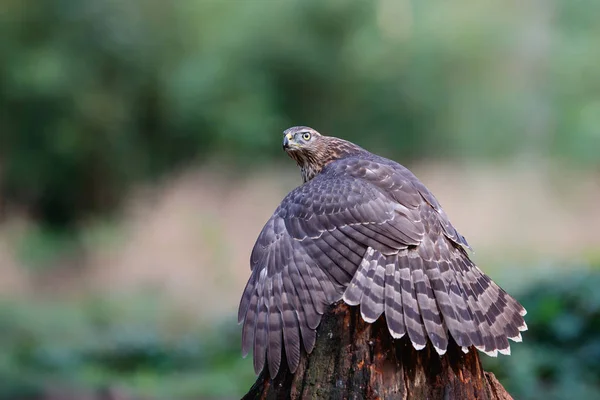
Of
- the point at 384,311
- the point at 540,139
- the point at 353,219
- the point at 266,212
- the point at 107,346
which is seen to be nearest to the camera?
the point at 384,311

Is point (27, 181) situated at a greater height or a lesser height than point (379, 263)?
greater

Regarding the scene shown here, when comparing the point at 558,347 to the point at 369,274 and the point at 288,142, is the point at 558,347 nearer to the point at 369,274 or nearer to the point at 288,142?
the point at 288,142

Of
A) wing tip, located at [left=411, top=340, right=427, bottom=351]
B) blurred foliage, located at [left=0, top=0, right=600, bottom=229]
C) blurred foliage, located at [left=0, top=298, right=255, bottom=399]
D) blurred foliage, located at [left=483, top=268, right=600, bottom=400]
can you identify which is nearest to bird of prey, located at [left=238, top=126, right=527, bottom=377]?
wing tip, located at [left=411, top=340, right=427, bottom=351]

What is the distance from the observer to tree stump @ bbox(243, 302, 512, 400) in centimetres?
332

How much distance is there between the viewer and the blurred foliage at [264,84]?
1299cm

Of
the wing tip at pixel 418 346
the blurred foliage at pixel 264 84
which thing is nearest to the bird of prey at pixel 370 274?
the wing tip at pixel 418 346

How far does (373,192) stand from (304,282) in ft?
2.41

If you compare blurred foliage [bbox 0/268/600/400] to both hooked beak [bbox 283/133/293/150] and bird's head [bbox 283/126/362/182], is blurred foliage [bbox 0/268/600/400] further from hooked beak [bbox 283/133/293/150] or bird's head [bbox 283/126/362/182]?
hooked beak [bbox 283/133/293/150]

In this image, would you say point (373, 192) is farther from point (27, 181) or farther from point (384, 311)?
point (27, 181)

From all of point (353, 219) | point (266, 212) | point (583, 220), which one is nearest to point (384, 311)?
point (353, 219)

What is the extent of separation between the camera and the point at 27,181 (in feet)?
43.4

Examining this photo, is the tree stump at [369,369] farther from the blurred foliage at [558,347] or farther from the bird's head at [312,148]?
the blurred foliage at [558,347]

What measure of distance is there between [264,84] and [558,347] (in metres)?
8.74

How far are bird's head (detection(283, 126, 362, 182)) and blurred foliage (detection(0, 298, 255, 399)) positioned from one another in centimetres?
346
